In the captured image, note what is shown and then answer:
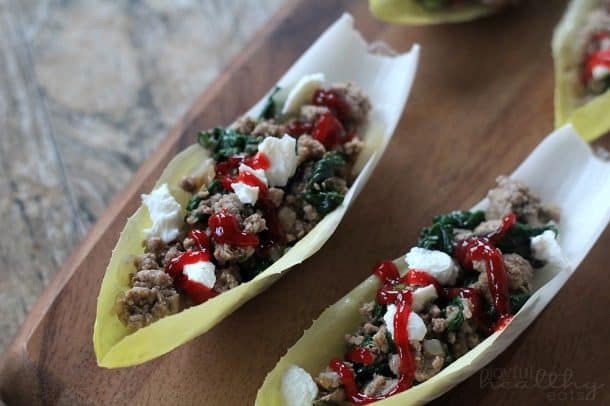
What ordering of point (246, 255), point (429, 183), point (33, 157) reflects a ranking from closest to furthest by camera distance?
point (246, 255) → point (429, 183) → point (33, 157)

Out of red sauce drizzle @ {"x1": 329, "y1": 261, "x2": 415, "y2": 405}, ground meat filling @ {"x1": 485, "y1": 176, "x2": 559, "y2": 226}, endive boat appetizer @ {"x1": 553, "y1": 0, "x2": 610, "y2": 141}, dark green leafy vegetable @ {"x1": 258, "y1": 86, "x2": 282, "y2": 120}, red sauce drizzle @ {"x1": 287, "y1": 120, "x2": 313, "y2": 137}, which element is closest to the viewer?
red sauce drizzle @ {"x1": 329, "y1": 261, "x2": 415, "y2": 405}

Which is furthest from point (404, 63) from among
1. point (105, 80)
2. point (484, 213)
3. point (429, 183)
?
point (105, 80)

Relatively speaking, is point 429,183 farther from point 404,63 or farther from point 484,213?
point 404,63

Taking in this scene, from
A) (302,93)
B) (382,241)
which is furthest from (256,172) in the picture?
(382,241)

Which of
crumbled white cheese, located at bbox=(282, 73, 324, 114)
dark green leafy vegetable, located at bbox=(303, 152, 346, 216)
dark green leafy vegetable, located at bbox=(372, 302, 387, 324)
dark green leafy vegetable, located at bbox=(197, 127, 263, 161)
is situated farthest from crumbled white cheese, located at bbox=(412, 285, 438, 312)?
crumbled white cheese, located at bbox=(282, 73, 324, 114)

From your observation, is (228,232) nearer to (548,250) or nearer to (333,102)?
(333,102)

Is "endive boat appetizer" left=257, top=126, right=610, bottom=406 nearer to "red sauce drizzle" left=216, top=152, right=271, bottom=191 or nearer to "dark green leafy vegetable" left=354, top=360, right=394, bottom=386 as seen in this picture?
"dark green leafy vegetable" left=354, top=360, right=394, bottom=386
